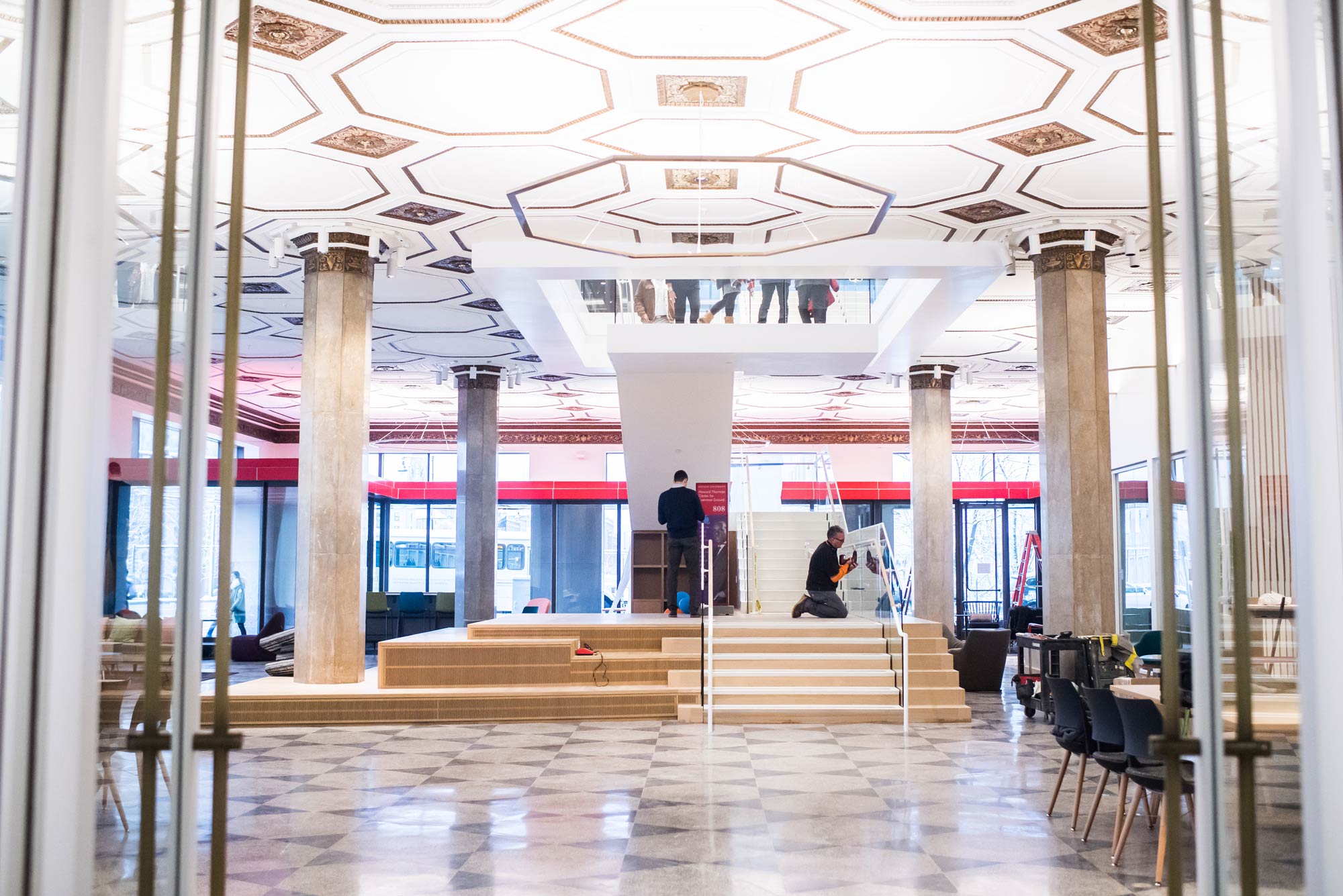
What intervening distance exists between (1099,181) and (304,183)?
20.4 ft

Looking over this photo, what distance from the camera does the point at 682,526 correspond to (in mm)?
12250

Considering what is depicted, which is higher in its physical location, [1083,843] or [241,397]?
[241,397]

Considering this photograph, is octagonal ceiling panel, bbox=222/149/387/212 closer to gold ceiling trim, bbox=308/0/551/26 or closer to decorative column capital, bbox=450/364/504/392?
gold ceiling trim, bbox=308/0/551/26

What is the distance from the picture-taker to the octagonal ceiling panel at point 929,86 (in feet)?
22.2

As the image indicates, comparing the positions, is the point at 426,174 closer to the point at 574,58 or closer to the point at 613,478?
the point at 574,58

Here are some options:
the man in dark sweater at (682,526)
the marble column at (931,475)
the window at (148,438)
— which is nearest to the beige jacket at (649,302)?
the man in dark sweater at (682,526)

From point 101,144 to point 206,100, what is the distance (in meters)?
0.23

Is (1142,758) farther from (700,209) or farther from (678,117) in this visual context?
(700,209)

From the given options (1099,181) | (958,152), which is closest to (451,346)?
(958,152)

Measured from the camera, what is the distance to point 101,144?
2316 mm

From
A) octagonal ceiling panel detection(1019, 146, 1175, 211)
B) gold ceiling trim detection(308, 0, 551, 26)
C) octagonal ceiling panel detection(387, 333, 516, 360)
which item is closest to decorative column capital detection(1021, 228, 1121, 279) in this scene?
octagonal ceiling panel detection(1019, 146, 1175, 211)

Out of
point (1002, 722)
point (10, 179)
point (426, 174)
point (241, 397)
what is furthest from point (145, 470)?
point (241, 397)

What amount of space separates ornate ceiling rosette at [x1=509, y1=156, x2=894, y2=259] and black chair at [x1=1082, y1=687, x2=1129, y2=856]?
3314 millimetres

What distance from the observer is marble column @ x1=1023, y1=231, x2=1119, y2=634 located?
974cm
